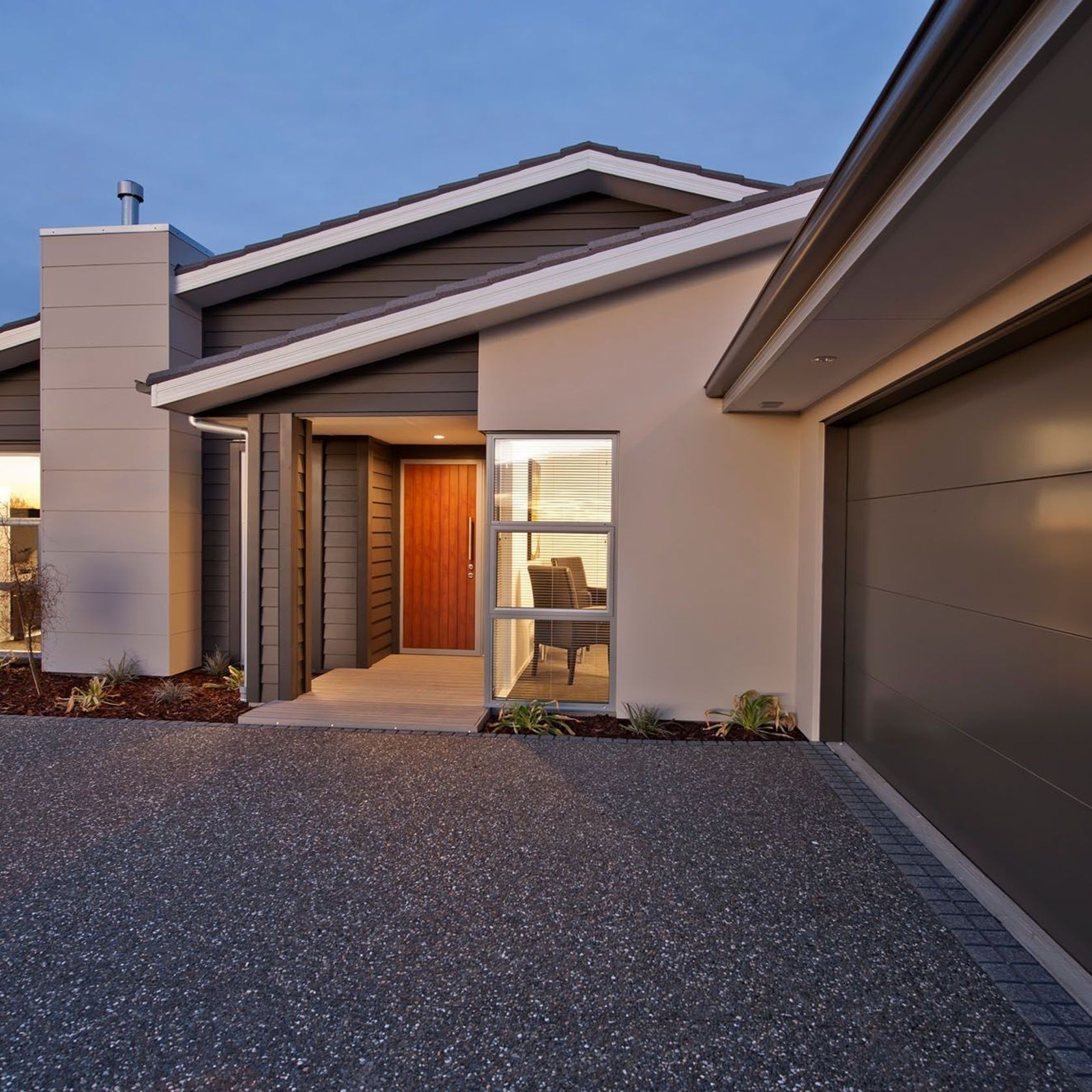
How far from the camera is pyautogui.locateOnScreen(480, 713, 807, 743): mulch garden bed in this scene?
16.6ft

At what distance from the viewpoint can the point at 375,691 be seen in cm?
618

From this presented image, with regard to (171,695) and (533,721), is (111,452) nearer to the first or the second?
(171,695)

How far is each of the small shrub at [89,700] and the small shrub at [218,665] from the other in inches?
34.6

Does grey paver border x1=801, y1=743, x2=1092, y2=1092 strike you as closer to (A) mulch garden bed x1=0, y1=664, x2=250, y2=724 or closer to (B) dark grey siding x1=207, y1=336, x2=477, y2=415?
(B) dark grey siding x1=207, y1=336, x2=477, y2=415

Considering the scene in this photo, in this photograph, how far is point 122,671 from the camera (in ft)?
21.9

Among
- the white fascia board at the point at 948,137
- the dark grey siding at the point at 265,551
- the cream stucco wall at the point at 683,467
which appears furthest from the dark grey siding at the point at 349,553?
the white fascia board at the point at 948,137

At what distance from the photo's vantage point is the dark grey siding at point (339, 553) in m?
7.16

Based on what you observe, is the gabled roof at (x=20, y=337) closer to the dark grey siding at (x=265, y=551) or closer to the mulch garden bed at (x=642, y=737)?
the dark grey siding at (x=265, y=551)

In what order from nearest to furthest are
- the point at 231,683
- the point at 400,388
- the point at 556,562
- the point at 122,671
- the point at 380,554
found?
the point at 556,562 → the point at 400,388 → the point at 231,683 → the point at 122,671 → the point at 380,554

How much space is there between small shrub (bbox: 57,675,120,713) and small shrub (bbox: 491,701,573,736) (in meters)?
3.40

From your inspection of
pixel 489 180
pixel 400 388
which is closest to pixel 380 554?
pixel 400 388

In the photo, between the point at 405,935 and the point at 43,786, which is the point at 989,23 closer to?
the point at 405,935

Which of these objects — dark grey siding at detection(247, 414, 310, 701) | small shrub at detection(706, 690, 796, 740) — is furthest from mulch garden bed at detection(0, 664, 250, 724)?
small shrub at detection(706, 690, 796, 740)

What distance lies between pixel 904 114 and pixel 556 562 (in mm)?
3981
